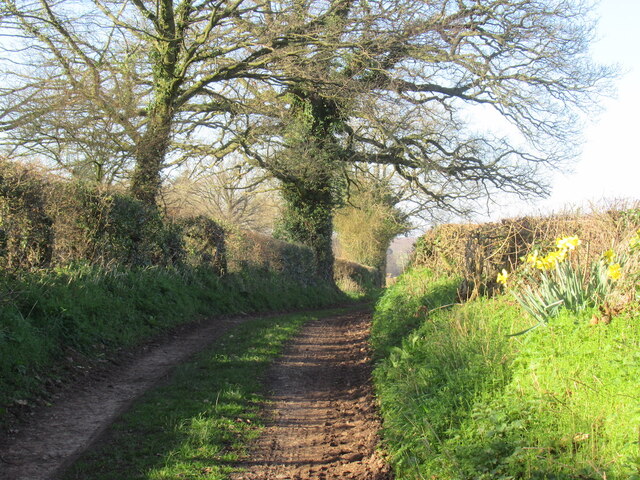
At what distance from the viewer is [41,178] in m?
10.5

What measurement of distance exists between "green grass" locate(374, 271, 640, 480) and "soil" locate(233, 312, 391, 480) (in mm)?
328

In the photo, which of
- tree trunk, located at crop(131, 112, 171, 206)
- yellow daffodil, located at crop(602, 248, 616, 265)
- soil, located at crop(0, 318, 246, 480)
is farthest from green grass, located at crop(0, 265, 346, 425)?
yellow daffodil, located at crop(602, 248, 616, 265)

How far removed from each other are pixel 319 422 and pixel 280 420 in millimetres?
452

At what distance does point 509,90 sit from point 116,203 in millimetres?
13167

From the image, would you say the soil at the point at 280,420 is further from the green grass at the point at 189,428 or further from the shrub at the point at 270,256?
the shrub at the point at 270,256

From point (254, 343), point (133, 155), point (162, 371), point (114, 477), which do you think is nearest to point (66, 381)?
point (162, 371)

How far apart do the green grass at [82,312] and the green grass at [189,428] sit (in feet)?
4.48

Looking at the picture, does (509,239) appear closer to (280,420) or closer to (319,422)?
(319,422)

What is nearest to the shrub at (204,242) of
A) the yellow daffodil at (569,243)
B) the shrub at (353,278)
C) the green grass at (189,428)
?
the green grass at (189,428)

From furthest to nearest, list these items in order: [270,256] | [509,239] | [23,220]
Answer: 1. [270,256]
2. [509,239]
3. [23,220]

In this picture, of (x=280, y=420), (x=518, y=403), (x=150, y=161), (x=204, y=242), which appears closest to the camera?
(x=518, y=403)

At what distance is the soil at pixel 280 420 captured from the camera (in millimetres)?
5062

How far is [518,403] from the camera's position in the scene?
15.3 ft

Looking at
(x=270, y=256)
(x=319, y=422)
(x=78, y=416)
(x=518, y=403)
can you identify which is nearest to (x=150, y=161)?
(x=270, y=256)
